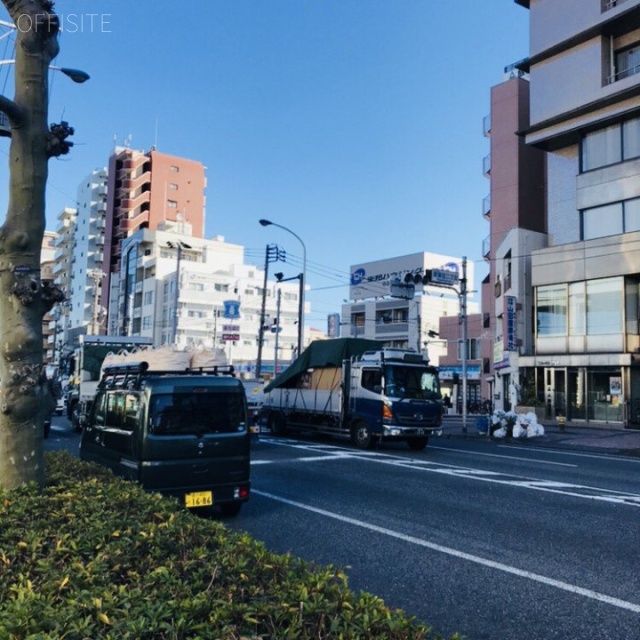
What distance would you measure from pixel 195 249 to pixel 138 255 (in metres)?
8.31

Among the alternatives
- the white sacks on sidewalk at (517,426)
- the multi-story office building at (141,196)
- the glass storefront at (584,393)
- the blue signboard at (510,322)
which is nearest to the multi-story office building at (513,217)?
the blue signboard at (510,322)

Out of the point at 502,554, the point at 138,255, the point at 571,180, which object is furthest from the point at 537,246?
the point at 138,255

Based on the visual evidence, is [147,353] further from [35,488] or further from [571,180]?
[571,180]

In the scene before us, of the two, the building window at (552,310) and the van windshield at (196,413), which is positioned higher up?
the building window at (552,310)

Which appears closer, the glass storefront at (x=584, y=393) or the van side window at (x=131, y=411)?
the van side window at (x=131, y=411)

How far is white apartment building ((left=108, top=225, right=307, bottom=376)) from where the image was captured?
80.2 m

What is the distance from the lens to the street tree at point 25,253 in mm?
5629

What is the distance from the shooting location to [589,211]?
30.9m

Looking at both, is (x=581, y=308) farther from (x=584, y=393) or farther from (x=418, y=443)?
(x=418, y=443)

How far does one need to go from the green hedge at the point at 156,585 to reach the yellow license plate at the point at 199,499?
314 centimetres

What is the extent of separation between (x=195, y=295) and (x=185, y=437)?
7426cm

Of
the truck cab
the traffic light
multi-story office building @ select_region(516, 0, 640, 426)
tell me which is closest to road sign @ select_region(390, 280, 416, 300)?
the traffic light

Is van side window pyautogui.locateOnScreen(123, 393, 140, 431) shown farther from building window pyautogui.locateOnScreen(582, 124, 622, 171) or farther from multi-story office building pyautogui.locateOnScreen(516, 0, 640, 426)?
building window pyautogui.locateOnScreen(582, 124, 622, 171)

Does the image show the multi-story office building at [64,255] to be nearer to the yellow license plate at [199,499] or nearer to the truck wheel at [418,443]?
the truck wheel at [418,443]
